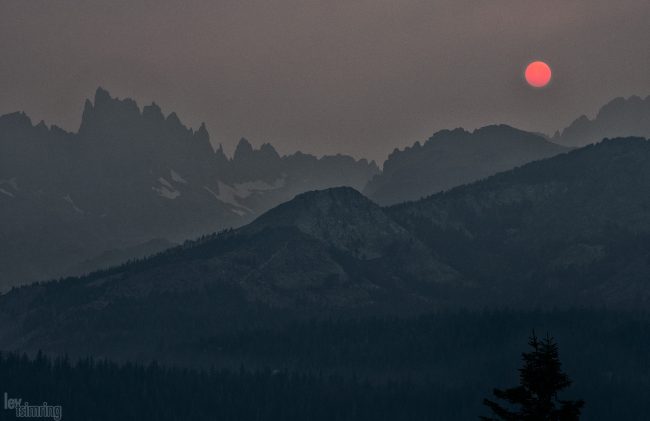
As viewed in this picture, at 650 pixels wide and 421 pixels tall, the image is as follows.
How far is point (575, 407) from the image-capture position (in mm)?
59969

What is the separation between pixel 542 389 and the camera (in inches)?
2430

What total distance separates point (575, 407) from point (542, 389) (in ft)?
7.35

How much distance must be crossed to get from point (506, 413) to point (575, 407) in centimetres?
326

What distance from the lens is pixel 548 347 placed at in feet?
200

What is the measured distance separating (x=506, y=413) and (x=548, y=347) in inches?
149

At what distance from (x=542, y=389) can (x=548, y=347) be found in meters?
2.23

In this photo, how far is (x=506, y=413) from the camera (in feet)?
198

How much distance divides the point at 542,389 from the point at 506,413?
248 centimetres

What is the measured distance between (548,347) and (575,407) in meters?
3.13
